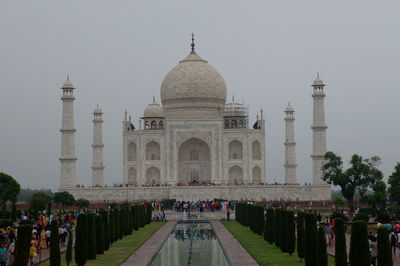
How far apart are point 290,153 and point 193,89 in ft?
23.3

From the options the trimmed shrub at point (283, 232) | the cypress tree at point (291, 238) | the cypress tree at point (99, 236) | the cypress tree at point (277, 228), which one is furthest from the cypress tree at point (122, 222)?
the cypress tree at point (291, 238)

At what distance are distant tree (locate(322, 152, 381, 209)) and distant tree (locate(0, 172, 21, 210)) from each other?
14.2 m

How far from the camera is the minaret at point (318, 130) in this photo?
34781 millimetres

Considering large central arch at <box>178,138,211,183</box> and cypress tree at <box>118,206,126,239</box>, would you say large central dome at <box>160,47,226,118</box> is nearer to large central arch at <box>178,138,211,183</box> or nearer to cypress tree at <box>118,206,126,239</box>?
large central arch at <box>178,138,211,183</box>

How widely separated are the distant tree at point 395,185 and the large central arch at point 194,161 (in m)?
14.3

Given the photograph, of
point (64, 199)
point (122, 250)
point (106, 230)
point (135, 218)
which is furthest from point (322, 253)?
point (64, 199)

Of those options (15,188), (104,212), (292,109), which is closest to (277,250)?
(104,212)

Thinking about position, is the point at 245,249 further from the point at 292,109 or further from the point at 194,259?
the point at 292,109

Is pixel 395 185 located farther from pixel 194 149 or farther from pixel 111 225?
pixel 194 149

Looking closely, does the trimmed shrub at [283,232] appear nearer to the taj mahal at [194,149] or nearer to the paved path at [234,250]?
the paved path at [234,250]

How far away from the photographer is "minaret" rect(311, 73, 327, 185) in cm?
3478

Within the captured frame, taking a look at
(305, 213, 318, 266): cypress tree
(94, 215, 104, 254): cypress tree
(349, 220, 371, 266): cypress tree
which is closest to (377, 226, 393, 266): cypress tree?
(349, 220, 371, 266): cypress tree

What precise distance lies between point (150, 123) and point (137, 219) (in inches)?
771

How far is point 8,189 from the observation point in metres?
27.5
